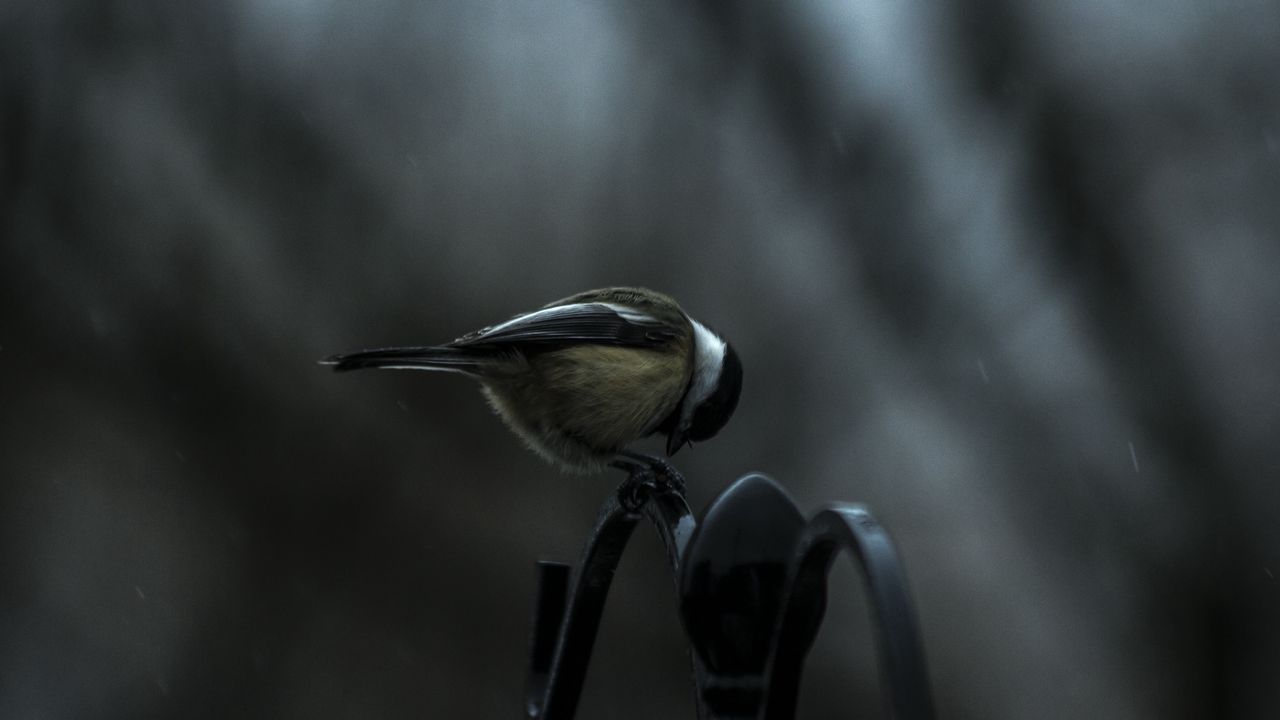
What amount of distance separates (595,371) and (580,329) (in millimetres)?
122

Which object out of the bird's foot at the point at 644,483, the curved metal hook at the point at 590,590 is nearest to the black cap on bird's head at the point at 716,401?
the bird's foot at the point at 644,483

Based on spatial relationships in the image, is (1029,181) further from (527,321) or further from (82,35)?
(82,35)

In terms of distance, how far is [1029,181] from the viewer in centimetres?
425

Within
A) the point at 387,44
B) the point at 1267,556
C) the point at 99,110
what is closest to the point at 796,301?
the point at 1267,556

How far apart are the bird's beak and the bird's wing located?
28 cm

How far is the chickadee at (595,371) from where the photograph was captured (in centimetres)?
285

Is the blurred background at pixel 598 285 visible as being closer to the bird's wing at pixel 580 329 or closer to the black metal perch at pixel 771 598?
the bird's wing at pixel 580 329

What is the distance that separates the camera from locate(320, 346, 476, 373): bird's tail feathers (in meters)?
2.29

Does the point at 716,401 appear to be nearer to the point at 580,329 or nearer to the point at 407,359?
the point at 580,329

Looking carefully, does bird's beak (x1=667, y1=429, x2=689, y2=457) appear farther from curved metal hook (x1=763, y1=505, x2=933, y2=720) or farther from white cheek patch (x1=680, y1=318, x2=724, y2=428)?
curved metal hook (x1=763, y1=505, x2=933, y2=720)

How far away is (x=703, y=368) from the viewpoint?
2.79 m

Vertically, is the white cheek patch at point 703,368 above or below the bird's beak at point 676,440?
above

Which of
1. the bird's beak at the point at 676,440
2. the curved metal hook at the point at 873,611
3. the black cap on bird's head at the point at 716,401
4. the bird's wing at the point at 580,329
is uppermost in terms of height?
the curved metal hook at the point at 873,611

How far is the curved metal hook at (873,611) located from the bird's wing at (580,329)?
191 centimetres
